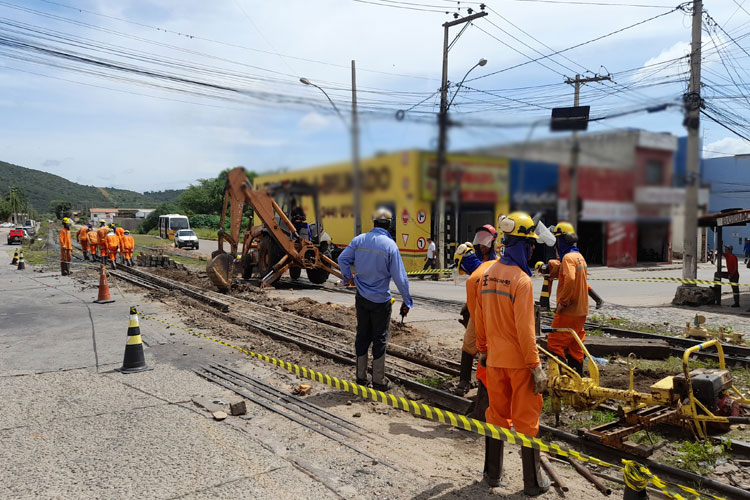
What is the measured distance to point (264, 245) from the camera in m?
16.6

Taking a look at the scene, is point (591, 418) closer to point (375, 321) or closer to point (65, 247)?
point (375, 321)

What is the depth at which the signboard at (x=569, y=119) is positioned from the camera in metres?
3.90

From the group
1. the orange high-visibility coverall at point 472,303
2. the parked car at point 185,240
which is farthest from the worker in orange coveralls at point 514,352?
the parked car at point 185,240

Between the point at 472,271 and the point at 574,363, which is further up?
the point at 472,271

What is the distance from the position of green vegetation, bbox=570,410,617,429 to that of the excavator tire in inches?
474

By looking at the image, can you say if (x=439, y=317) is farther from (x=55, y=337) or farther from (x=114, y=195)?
(x=114, y=195)

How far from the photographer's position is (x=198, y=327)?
32.4 feet

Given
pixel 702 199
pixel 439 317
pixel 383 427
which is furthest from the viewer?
pixel 439 317

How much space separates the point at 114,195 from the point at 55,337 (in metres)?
205

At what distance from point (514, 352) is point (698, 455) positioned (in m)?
2.03

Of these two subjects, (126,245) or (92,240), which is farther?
(92,240)

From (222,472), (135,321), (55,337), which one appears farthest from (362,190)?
(55,337)

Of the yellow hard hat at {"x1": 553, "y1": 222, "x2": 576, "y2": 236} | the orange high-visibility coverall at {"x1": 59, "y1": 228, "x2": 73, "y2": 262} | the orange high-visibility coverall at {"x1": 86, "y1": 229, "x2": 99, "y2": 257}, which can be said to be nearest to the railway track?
the yellow hard hat at {"x1": 553, "y1": 222, "x2": 576, "y2": 236}

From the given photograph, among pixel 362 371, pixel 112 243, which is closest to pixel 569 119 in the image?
pixel 362 371
